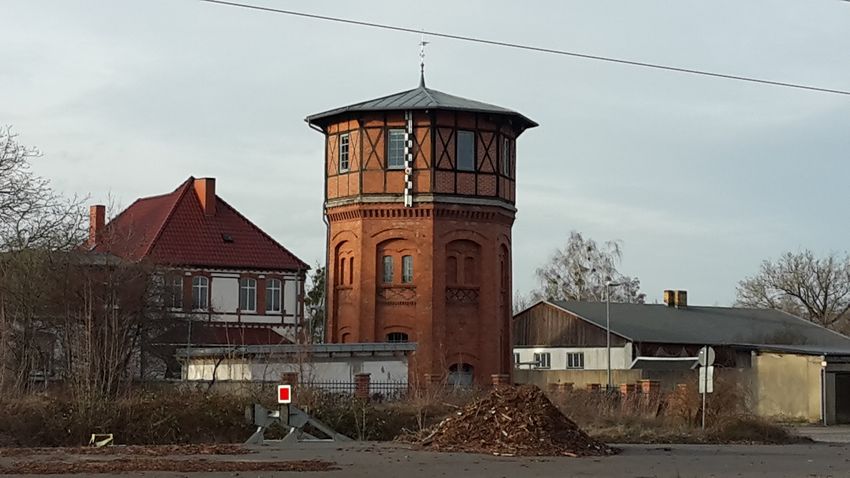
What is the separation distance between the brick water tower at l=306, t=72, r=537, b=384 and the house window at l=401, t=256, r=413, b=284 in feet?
0.16

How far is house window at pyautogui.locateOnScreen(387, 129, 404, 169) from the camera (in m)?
44.8

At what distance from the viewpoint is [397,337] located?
44750 millimetres

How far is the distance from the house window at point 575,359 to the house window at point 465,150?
921 inches

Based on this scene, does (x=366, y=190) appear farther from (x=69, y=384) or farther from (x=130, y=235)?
(x=69, y=384)

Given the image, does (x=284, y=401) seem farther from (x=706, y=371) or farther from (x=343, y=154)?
(x=343, y=154)

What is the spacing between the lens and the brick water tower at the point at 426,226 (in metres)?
44.6

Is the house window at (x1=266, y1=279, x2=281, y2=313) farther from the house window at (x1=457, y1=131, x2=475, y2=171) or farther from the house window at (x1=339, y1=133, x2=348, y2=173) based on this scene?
the house window at (x1=457, y1=131, x2=475, y2=171)

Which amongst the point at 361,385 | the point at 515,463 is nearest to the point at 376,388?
the point at 361,385

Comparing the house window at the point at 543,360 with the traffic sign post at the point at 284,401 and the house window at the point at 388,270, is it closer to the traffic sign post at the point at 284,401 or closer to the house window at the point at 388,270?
the house window at the point at 388,270

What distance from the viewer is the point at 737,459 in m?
23.8

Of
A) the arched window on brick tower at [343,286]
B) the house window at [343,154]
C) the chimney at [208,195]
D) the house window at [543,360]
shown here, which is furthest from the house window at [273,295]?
the house window at [543,360]

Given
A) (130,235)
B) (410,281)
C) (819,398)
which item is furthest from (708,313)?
(130,235)

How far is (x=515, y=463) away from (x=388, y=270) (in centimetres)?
2464

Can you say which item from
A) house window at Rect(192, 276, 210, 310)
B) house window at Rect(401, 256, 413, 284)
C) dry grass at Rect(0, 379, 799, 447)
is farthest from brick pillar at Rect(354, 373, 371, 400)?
house window at Rect(192, 276, 210, 310)
